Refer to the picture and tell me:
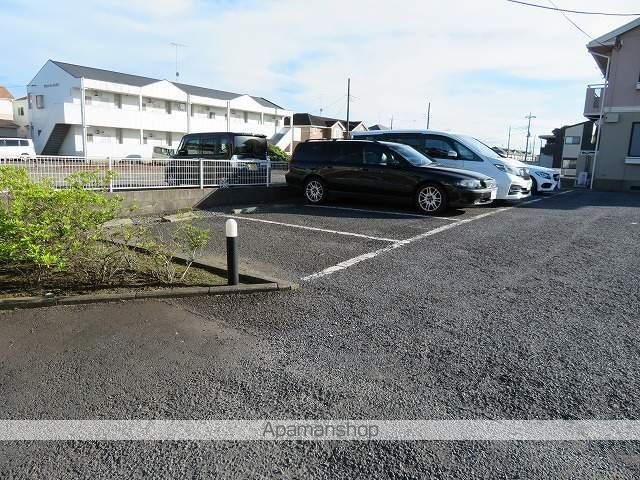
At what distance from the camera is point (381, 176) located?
31.1ft

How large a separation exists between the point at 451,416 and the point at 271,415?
987mm

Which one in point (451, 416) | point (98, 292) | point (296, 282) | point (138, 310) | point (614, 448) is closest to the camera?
point (614, 448)

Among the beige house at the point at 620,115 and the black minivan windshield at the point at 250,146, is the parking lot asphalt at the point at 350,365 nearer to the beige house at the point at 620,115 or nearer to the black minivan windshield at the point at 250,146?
the black minivan windshield at the point at 250,146

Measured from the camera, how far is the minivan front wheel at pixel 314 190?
10.4 m

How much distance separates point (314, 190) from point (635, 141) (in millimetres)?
14911

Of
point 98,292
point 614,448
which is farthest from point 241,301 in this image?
point 614,448

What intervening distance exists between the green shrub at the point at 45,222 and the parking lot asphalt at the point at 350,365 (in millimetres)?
557

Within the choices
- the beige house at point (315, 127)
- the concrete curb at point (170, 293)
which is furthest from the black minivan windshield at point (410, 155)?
the beige house at point (315, 127)

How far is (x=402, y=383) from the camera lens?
2.78 meters

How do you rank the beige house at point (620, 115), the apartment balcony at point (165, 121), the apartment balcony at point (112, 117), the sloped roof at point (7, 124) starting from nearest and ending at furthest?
the beige house at point (620, 115), the apartment balcony at point (112, 117), the apartment balcony at point (165, 121), the sloped roof at point (7, 124)

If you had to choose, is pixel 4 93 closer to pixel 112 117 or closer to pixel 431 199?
pixel 112 117

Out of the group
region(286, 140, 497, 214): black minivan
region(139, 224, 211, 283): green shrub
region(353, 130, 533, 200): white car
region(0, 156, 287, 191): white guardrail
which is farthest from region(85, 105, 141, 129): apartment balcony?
region(139, 224, 211, 283): green shrub

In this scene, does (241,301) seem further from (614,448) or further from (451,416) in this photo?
(614,448)

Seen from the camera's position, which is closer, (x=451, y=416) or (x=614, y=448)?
(x=614, y=448)
